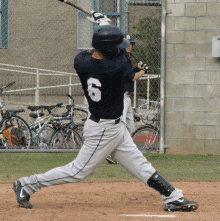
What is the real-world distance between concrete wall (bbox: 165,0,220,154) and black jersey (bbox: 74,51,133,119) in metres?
5.80

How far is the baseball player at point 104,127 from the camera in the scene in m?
6.34

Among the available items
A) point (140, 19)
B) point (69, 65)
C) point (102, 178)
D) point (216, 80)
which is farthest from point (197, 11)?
point (69, 65)

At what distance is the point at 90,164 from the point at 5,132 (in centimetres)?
636

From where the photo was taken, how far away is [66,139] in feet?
41.2

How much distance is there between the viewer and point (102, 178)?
941 centimetres

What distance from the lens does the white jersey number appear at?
6348mm

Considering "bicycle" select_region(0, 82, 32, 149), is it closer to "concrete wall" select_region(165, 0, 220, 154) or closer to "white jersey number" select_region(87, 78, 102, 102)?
"concrete wall" select_region(165, 0, 220, 154)

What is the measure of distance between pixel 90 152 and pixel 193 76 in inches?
235

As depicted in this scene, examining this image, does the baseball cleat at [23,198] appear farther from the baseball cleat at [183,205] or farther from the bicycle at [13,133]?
the bicycle at [13,133]

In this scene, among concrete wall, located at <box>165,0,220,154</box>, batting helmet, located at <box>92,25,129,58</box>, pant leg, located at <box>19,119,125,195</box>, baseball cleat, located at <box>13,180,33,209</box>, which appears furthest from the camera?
concrete wall, located at <box>165,0,220,154</box>

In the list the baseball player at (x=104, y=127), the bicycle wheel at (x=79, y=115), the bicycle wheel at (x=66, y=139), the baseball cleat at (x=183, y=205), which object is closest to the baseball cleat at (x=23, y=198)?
the baseball player at (x=104, y=127)

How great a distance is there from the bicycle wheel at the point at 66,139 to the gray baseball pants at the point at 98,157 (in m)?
5.75

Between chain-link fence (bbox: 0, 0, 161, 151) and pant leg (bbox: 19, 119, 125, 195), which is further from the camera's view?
chain-link fence (bbox: 0, 0, 161, 151)

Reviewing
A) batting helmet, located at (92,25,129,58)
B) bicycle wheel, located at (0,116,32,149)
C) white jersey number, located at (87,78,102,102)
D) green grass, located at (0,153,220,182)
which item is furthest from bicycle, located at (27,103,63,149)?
batting helmet, located at (92,25,129,58)
